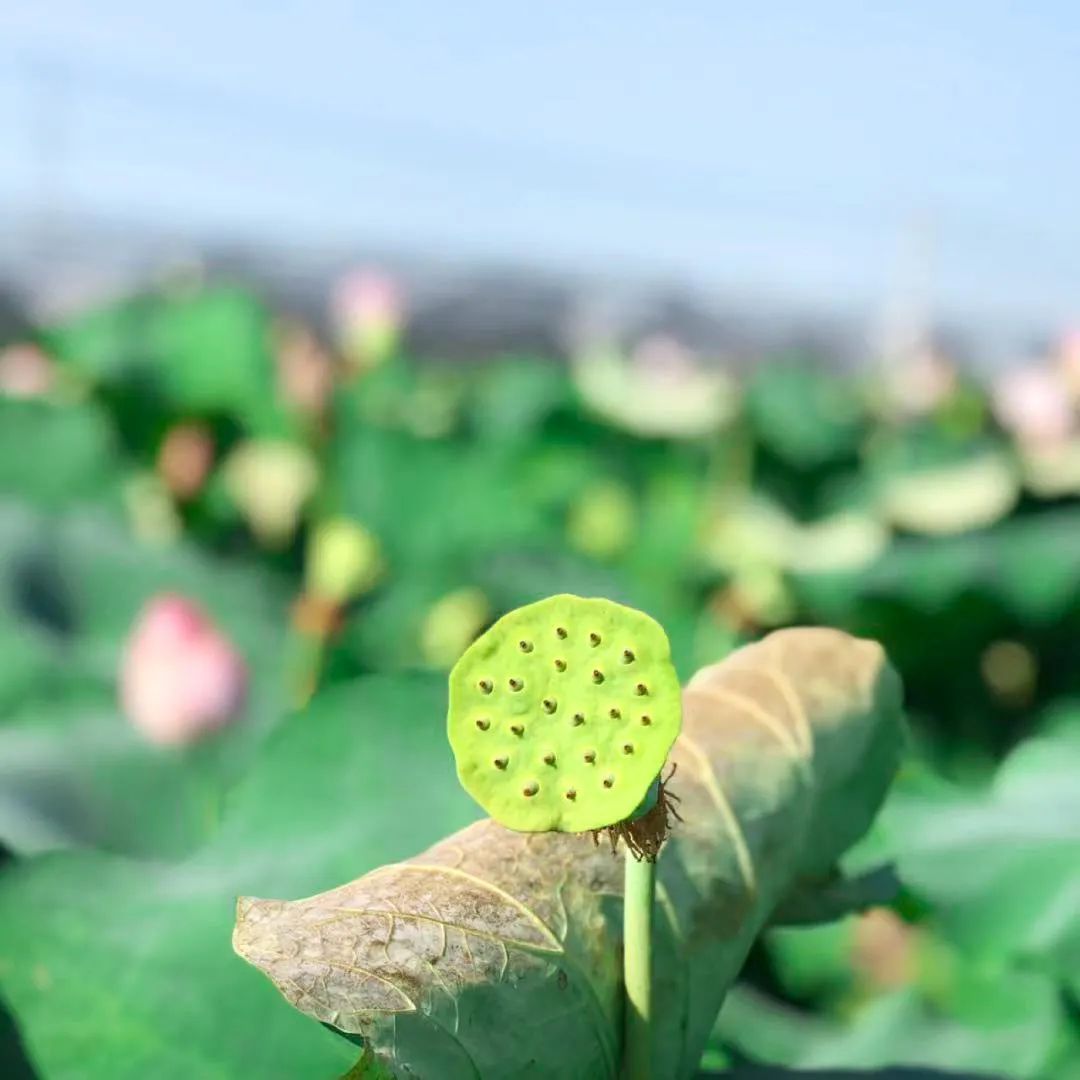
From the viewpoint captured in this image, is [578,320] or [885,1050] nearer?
[885,1050]

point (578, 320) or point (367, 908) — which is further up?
point (367, 908)

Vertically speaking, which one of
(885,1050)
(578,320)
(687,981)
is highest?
(687,981)

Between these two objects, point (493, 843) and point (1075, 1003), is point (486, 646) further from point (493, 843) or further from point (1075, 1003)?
point (1075, 1003)

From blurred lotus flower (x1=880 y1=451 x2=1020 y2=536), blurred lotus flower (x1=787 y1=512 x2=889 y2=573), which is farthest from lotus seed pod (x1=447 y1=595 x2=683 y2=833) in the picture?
blurred lotus flower (x1=880 y1=451 x2=1020 y2=536)

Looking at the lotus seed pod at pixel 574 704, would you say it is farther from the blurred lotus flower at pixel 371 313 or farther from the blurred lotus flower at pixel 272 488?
the blurred lotus flower at pixel 371 313

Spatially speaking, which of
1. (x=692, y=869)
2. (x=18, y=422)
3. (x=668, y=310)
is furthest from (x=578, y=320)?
(x=692, y=869)

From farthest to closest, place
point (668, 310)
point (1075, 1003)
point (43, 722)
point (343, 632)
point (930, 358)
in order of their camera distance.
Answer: point (668, 310) → point (930, 358) → point (343, 632) → point (43, 722) → point (1075, 1003)

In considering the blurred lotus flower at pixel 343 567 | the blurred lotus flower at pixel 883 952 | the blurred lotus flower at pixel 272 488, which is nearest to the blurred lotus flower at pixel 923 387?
the blurred lotus flower at pixel 272 488

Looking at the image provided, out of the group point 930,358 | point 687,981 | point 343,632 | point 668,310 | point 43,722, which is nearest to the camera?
point 687,981
